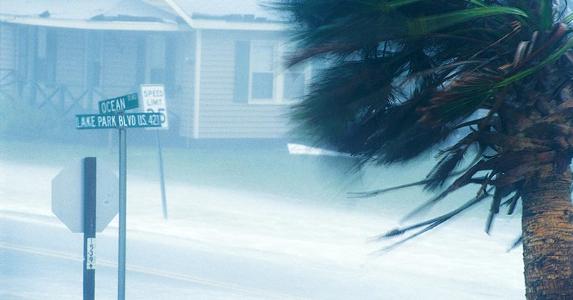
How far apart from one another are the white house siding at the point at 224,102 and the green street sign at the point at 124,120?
16216 millimetres

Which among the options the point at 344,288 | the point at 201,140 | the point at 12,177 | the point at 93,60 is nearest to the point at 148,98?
the point at 344,288

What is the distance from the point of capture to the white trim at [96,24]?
23.8 meters

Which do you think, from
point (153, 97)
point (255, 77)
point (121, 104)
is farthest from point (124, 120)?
point (255, 77)

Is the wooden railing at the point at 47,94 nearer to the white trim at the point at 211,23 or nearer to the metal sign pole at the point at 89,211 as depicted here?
the white trim at the point at 211,23

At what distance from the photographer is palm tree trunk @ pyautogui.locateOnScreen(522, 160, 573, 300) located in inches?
130

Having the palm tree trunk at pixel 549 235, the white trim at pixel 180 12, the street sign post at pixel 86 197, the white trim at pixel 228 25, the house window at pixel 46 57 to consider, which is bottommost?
the house window at pixel 46 57

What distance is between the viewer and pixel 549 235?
336cm

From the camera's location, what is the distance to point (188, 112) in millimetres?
24281

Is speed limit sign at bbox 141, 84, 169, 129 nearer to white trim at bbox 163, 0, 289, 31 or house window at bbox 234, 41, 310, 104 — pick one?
white trim at bbox 163, 0, 289, 31

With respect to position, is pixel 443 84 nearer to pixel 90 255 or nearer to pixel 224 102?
pixel 90 255

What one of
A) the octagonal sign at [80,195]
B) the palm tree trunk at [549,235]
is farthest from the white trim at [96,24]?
the palm tree trunk at [549,235]

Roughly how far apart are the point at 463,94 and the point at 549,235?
56cm

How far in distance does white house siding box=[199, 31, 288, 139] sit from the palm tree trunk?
20168 millimetres

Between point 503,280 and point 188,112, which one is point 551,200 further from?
point 188,112
